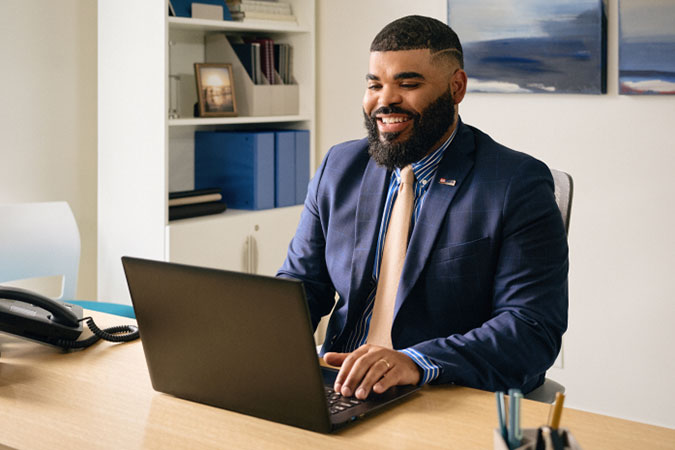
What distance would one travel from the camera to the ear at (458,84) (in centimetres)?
184

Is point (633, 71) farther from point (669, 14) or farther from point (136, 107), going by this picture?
point (136, 107)

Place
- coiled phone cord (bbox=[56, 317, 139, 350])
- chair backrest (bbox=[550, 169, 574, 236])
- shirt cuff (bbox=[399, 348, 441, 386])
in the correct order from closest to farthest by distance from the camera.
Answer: shirt cuff (bbox=[399, 348, 441, 386])
coiled phone cord (bbox=[56, 317, 139, 350])
chair backrest (bbox=[550, 169, 574, 236])

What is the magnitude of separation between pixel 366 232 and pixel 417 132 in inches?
9.8

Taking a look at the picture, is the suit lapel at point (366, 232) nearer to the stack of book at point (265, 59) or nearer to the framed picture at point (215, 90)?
the framed picture at point (215, 90)

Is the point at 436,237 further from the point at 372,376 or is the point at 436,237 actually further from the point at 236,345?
the point at 236,345

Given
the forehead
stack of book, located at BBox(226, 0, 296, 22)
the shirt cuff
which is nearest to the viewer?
the shirt cuff

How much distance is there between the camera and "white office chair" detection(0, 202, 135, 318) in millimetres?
2828

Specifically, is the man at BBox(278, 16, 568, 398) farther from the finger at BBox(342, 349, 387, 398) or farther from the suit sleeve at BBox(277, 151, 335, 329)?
the finger at BBox(342, 349, 387, 398)

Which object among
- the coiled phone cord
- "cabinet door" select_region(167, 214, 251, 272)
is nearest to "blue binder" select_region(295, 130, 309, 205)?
"cabinet door" select_region(167, 214, 251, 272)

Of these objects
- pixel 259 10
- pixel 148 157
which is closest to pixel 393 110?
pixel 148 157

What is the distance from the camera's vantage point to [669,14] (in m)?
2.89

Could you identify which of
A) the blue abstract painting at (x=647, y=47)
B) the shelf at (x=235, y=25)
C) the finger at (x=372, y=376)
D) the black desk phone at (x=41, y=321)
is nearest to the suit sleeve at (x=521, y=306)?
the finger at (x=372, y=376)

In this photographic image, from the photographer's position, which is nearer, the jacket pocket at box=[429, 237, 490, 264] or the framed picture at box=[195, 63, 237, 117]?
the jacket pocket at box=[429, 237, 490, 264]

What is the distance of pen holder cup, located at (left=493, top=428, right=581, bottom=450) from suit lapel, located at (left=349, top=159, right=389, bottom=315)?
0.88 m
